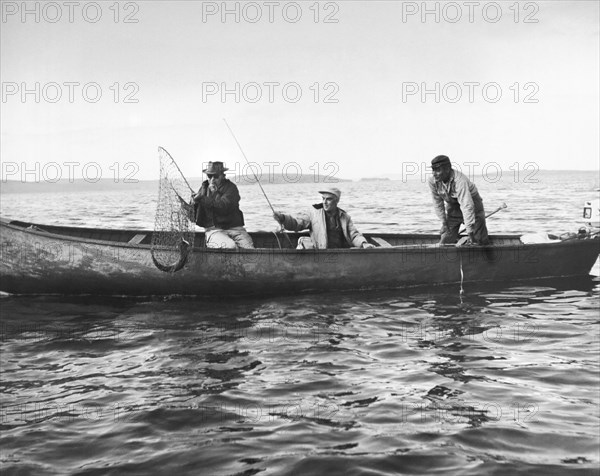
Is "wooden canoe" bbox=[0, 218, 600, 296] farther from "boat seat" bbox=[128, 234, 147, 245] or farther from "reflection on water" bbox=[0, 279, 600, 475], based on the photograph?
"boat seat" bbox=[128, 234, 147, 245]

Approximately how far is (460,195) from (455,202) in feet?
1.59

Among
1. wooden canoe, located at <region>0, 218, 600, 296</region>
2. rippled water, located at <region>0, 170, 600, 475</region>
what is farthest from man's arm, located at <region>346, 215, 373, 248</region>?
rippled water, located at <region>0, 170, 600, 475</region>

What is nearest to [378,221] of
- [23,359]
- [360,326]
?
[360,326]

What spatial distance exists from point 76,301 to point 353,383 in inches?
241

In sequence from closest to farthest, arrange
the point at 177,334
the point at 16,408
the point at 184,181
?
the point at 16,408
the point at 177,334
the point at 184,181

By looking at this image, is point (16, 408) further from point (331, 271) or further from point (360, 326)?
point (331, 271)

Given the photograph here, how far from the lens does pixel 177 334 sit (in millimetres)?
8977

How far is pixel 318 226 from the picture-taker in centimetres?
1165

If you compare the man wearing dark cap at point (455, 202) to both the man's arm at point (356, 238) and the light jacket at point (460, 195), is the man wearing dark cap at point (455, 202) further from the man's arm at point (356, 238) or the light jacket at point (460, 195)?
the man's arm at point (356, 238)

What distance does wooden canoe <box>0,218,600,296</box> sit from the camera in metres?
11.0
